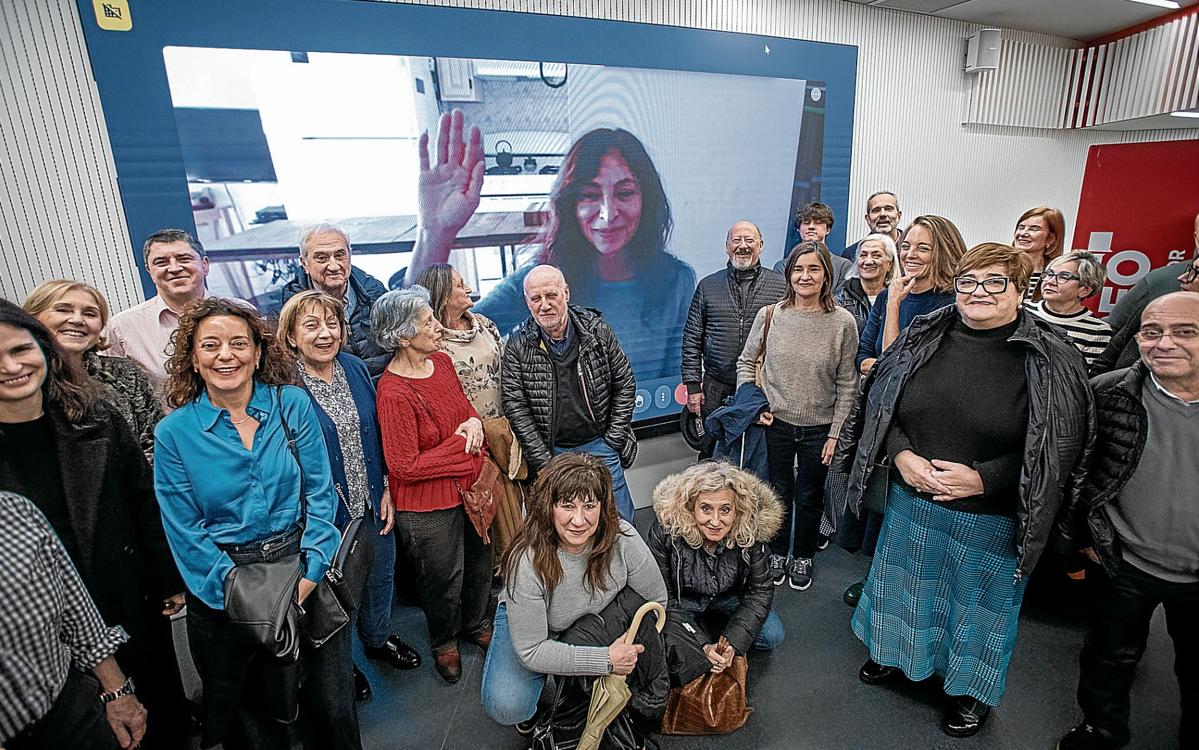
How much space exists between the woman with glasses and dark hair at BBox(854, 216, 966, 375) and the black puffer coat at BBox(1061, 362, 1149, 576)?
768 millimetres

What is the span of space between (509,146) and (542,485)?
90.9 inches

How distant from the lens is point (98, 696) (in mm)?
1500

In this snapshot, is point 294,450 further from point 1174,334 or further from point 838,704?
point 1174,334

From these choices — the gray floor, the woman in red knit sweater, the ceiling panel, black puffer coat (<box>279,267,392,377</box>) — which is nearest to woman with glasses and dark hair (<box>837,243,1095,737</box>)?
the gray floor

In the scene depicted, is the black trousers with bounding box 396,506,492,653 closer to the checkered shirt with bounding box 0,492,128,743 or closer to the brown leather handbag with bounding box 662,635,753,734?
the brown leather handbag with bounding box 662,635,753,734

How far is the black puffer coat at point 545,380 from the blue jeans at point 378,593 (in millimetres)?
721

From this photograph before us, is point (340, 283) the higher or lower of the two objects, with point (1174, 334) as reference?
higher

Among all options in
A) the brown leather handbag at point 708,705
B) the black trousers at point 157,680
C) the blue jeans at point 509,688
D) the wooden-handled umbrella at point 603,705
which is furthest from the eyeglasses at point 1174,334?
the black trousers at point 157,680

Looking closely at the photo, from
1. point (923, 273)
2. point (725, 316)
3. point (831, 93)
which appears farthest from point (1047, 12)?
point (725, 316)

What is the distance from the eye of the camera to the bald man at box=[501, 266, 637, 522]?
269 cm

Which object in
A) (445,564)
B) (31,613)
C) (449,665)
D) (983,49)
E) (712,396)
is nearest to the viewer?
(31,613)

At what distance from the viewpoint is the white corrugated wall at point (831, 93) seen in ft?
8.65

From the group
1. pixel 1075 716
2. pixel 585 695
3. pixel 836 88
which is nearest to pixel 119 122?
pixel 585 695

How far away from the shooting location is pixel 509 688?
2.04 metres
